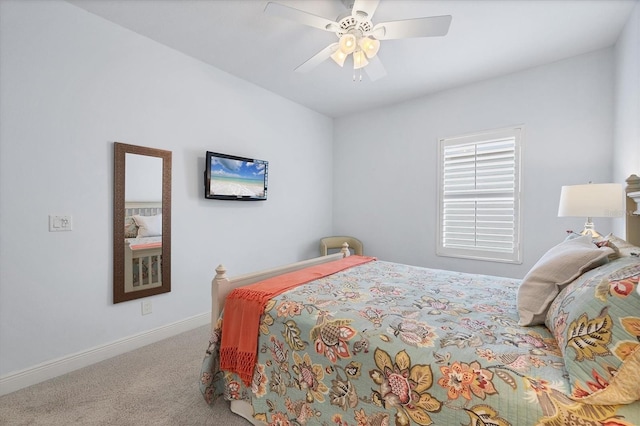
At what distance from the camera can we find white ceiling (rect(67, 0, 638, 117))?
2059mm

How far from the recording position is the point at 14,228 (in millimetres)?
1852

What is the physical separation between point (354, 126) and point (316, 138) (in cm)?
62

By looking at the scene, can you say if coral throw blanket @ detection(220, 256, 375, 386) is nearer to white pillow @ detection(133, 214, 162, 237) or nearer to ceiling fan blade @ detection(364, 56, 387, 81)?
white pillow @ detection(133, 214, 162, 237)

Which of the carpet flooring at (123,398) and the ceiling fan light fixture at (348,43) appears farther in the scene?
the ceiling fan light fixture at (348,43)

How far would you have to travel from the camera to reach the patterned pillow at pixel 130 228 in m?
2.37

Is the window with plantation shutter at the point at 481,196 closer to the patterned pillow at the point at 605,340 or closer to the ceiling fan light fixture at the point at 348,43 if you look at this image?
the ceiling fan light fixture at the point at 348,43

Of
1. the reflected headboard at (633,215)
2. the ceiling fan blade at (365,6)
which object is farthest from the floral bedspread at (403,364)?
the ceiling fan blade at (365,6)

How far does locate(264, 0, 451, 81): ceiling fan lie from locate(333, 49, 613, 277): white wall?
1.74m

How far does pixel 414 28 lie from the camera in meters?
1.82

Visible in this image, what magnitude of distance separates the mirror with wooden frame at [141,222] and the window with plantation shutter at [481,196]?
313 cm

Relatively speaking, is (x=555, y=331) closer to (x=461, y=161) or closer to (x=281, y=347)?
(x=281, y=347)

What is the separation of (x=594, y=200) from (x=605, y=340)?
1669 millimetres

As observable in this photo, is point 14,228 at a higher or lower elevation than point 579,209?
lower

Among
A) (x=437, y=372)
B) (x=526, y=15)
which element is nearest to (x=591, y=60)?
(x=526, y=15)
